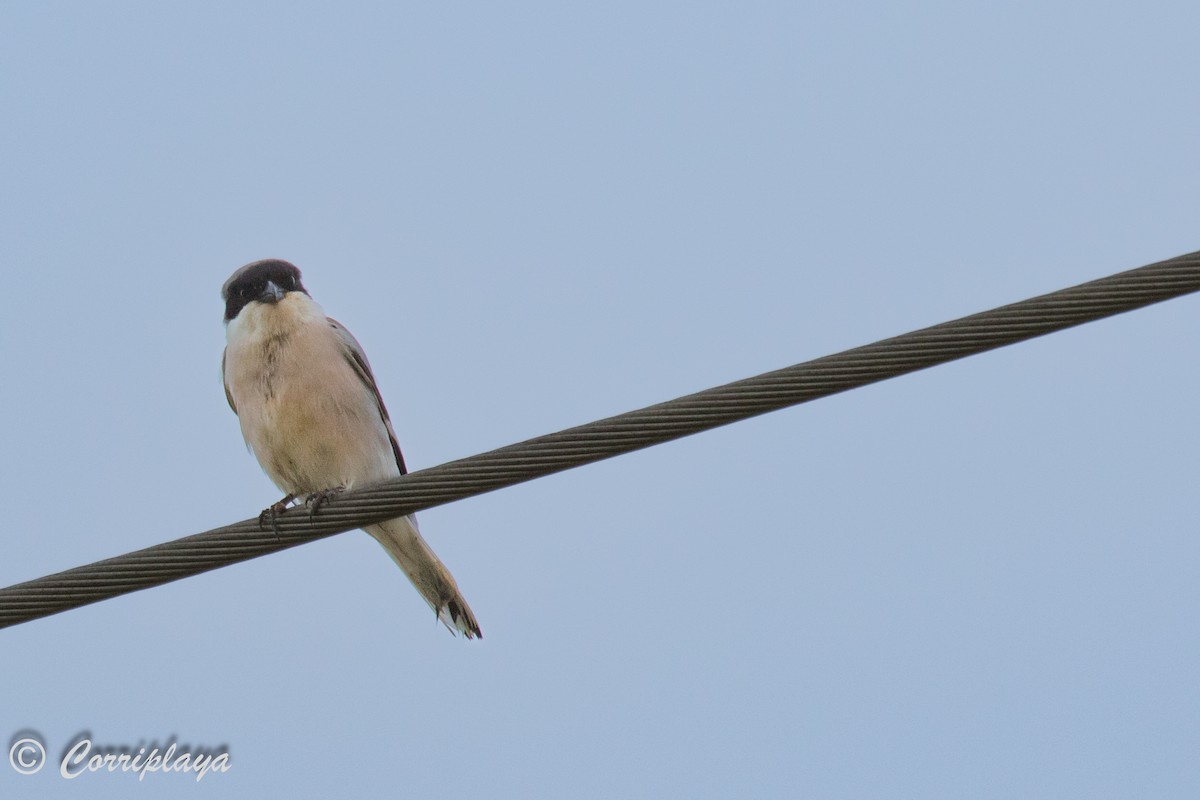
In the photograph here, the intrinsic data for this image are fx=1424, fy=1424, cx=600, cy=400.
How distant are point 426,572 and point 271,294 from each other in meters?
1.71

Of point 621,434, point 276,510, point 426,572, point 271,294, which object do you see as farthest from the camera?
point 271,294

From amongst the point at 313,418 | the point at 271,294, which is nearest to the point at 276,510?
the point at 313,418

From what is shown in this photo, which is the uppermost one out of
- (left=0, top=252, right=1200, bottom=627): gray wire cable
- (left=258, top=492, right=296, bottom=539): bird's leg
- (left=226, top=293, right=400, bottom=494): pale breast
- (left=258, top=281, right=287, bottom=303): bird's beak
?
(left=258, top=281, right=287, bottom=303): bird's beak

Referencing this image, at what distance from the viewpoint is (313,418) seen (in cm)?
699

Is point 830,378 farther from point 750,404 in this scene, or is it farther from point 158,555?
point 158,555

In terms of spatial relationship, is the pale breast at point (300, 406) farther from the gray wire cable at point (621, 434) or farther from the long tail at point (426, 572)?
the gray wire cable at point (621, 434)

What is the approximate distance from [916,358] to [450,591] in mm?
3769

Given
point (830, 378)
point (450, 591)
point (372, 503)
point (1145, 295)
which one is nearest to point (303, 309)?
point (450, 591)

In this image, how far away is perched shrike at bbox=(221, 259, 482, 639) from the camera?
7016 millimetres

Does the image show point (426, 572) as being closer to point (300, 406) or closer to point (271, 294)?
point (300, 406)

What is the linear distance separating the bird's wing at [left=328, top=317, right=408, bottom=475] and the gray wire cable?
275cm

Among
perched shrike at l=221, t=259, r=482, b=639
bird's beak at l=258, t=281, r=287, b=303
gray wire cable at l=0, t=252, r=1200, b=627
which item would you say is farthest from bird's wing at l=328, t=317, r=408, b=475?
gray wire cable at l=0, t=252, r=1200, b=627

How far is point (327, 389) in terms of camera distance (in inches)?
280

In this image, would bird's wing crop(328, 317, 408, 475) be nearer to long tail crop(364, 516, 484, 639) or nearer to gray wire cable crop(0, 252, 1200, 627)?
long tail crop(364, 516, 484, 639)
